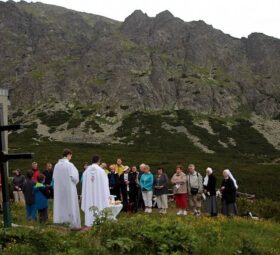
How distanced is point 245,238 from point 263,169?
66076 millimetres

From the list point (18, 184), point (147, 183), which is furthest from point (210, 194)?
point (18, 184)

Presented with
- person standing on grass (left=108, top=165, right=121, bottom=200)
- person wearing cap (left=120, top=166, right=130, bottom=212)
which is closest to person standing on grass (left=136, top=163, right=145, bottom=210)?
person wearing cap (left=120, top=166, right=130, bottom=212)

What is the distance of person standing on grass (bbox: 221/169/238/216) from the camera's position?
64.6 ft

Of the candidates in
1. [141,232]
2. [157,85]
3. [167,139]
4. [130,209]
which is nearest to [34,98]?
[157,85]

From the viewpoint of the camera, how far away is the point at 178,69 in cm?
17875

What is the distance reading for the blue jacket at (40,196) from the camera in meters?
16.4

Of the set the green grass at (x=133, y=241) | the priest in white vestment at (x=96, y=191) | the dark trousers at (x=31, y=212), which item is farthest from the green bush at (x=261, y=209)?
the dark trousers at (x=31, y=212)

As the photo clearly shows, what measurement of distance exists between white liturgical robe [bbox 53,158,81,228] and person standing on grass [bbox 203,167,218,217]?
21.7 feet

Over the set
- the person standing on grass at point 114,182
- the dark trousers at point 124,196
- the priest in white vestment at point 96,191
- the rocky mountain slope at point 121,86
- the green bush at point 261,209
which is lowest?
the green bush at point 261,209

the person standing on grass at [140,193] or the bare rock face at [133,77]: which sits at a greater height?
the bare rock face at [133,77]

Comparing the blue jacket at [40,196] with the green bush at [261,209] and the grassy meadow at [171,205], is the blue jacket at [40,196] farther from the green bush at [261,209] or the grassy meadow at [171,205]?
the green bush at [261,209]

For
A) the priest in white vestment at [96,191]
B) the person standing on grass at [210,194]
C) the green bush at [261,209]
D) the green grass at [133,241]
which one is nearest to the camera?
the green grass at [133,241]

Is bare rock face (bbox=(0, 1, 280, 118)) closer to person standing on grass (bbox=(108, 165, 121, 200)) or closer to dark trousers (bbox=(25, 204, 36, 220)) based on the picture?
person standing on grass (bbox=(108, 165, 121, 200))

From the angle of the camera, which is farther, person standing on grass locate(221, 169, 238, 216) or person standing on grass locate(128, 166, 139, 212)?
person standing on grass locate(128, 166, 139, 212)
